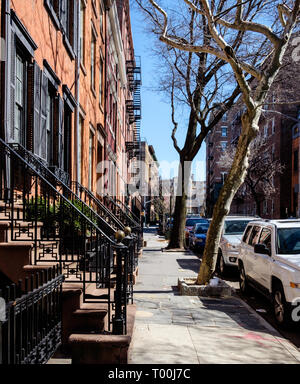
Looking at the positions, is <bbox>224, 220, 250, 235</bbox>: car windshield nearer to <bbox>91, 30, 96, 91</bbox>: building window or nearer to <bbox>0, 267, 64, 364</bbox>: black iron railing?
<bbox>91, 30, 96, 91</bbox>: building window

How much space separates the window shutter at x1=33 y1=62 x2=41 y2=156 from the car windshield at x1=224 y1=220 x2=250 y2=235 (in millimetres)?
8457

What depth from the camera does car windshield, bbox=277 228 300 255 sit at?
7.90 metres

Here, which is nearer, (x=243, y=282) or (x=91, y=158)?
(x=243, y=282)

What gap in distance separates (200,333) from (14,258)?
122 inches

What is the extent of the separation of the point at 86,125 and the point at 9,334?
11355 millimetres

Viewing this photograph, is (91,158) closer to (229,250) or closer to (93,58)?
(93,58)

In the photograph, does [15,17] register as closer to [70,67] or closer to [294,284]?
[70,67]

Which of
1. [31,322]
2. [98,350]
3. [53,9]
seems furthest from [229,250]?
[31,322]

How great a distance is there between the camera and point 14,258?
561 centimetres

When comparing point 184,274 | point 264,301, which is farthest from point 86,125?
point 264,301

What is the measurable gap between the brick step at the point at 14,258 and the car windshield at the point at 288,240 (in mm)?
4800

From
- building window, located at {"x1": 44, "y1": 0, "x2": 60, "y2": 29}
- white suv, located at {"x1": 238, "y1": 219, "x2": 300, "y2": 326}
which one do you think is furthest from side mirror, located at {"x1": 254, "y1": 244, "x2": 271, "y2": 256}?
building window, located at {"x1": 44, "y1": 0, "x2": 60, "y2": 29}

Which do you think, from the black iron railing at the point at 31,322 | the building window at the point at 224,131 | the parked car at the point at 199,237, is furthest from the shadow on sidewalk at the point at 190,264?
the building window at the point at 224,131

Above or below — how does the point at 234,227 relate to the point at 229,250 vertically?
above
